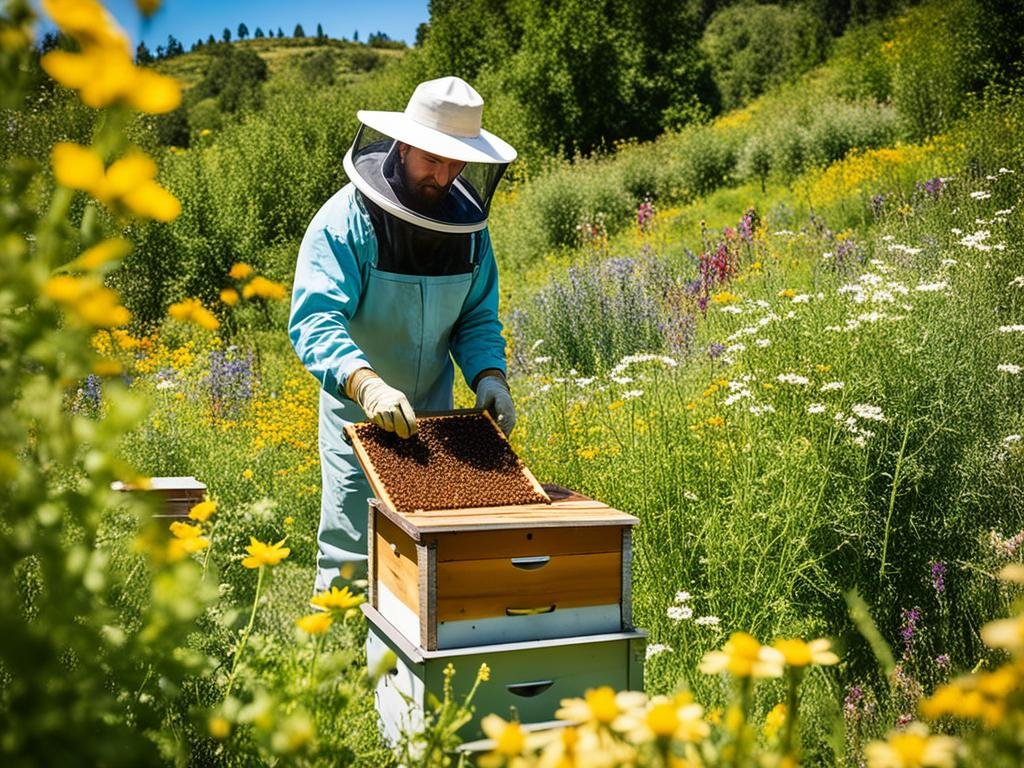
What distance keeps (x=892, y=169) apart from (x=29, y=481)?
12.0 meters

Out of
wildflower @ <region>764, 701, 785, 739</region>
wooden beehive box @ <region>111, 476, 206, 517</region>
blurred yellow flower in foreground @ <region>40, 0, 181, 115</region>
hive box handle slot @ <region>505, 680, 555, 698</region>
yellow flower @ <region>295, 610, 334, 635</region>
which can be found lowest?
hive box handle slot @ <region>505, 680, 555, 698</region>

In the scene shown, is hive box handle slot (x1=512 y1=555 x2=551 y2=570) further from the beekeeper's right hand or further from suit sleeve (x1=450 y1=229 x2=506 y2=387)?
suit sleeve (x1=450 y1=229 x2=506 y2=387)

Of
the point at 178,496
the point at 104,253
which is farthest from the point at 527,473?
the point at 178,496

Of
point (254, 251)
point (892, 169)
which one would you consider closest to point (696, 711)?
point (892, 169)

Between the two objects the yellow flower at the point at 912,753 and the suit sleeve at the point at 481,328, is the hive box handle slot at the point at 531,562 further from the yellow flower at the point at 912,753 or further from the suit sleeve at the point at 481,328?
the yellow flower at the point at 912,753

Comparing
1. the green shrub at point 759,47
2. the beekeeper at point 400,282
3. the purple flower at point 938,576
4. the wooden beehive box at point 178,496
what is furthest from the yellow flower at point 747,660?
the green shrub at point 759,47

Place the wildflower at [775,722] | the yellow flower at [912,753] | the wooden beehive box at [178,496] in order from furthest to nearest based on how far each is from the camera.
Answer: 1. the wooden beehive box at [178,496]
2. the wildflower at [775,722]
3. the yellow flower at [912,753]

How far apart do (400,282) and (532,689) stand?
1.56 metres

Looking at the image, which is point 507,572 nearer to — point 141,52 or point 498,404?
point 498,404

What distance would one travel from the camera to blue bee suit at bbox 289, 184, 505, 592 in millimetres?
3359

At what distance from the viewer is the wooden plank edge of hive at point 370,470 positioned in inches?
107

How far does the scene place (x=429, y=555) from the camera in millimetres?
2473

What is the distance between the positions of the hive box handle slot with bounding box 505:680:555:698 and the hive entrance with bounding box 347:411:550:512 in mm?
519

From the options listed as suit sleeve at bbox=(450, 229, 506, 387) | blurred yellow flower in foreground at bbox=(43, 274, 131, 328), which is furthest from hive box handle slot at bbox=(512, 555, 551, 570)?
blurred yellow flower in foreground at bbox=(43, 274, 131, 328)
